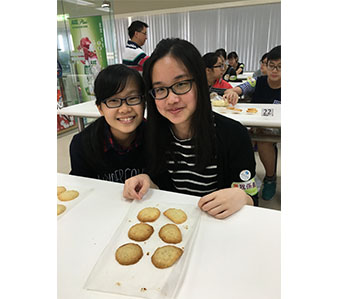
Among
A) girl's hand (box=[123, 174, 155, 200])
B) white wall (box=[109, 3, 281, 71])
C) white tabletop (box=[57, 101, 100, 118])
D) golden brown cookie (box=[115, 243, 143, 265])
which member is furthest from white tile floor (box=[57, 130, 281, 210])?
white wall (box=[109, 3, 281, 71])

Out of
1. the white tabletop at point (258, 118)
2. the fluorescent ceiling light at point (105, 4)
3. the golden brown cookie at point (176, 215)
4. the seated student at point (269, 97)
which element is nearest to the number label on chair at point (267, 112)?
the white tabletop at point (258, 118)

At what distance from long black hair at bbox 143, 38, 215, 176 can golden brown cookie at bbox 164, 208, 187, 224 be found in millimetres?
370

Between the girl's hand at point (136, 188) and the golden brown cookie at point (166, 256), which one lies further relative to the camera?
the girl's hand at point (136, 188)

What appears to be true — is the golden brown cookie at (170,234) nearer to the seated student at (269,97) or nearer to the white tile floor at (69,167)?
the white tile floor at (69,167)

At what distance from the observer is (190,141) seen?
1.12 metres

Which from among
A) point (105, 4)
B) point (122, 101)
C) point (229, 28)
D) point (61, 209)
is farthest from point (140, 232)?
point (229, 28)

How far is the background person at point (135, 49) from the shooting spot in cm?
294

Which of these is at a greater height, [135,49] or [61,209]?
[135,49]

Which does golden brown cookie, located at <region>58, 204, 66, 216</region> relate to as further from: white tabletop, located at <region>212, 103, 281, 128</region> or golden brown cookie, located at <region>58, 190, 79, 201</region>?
white tabletop, located at <region>212, 103, 281, 128</region>

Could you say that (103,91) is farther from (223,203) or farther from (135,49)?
(135,49)

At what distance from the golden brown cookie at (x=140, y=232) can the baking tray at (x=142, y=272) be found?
1cm

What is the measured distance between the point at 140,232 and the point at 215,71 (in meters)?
2.40

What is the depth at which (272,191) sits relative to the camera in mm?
2189
